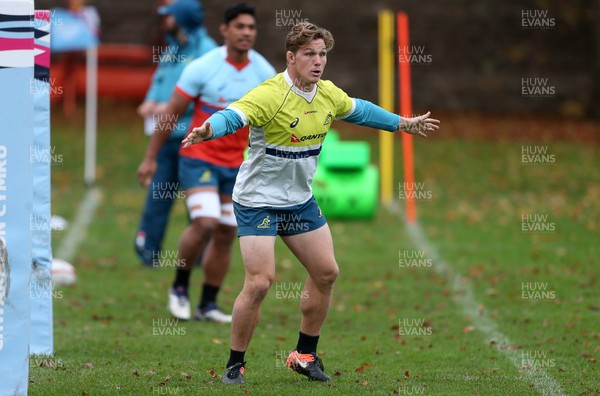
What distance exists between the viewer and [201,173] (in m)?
8.80

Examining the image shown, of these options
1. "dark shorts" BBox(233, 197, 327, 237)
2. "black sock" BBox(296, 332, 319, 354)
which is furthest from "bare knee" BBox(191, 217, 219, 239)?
"black sock" BBox(296, 332, 319, 354)

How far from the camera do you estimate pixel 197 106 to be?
29.3ft

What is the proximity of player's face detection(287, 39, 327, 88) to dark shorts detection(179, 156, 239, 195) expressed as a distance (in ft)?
8.37

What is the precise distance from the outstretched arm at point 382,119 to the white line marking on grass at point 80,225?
637 centimetres

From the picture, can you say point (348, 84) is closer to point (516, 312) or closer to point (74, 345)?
point (516, 312)

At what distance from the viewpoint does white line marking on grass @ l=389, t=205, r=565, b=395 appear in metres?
6.74

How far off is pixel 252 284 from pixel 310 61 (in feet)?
4.49

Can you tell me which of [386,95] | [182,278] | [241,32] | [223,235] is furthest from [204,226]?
[386,95]

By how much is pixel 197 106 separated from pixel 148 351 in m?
2.18

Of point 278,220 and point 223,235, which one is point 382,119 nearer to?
point 278,220

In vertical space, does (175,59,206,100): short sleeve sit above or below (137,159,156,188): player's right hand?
above

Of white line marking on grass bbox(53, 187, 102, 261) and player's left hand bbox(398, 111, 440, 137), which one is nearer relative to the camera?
player's left hand bbox(398, 111, 440, 137)

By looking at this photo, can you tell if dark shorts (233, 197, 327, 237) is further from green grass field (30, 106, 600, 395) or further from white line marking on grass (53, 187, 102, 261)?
white line marking on grass (53, 187, 102, 261)

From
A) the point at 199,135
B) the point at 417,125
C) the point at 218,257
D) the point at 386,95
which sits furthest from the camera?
the point at 386,95
